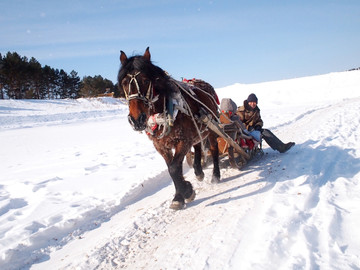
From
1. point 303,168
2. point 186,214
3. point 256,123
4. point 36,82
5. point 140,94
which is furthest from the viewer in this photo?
point 36,82

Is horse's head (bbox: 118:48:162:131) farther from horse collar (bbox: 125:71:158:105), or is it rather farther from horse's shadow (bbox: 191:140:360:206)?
horse's shadow (bbox: 191:140:360:206)

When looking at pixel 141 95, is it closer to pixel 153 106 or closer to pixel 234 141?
pixel 153 106

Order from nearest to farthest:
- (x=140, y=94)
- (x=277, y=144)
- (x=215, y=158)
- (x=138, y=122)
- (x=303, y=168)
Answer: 1. (x=138, y=122)
2. (x=140, y=94)
3. (x=303, y=168)
4. (x=215, y=158)
5. (x=277, y=144)

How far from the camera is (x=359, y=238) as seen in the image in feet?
8.24

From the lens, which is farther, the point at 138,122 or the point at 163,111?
the point at 163,111

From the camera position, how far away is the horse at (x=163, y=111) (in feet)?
10.6

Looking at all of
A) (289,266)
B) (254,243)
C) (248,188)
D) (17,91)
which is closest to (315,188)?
(248,188)

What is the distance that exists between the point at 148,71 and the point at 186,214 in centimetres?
204

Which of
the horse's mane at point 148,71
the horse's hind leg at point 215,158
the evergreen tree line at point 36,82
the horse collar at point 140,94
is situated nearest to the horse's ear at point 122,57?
the horse's mane at point 148,71

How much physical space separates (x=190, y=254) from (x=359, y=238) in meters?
1.62

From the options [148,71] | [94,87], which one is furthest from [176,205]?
[94,87]

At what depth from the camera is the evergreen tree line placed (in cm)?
3484

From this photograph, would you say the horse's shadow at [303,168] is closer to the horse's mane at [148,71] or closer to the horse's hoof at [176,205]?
the horse's hoof at [176,205]

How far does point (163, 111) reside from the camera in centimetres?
357
